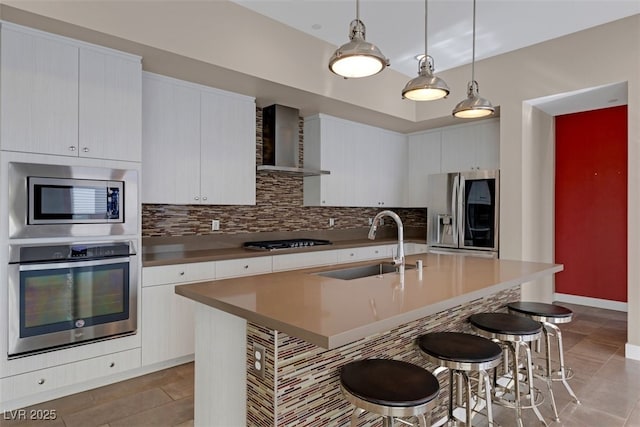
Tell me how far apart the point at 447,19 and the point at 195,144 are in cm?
251

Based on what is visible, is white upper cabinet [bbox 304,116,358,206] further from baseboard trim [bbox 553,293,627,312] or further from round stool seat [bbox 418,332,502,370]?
baseboard trim [bbox 553,293,627,312]

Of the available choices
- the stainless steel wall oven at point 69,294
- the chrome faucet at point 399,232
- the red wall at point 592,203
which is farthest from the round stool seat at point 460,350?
the red wall at point 592,203

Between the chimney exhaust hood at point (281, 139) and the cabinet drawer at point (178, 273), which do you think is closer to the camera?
the cabinet drawer at point (178, 273)

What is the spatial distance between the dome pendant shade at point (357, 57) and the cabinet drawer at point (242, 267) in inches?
80.0

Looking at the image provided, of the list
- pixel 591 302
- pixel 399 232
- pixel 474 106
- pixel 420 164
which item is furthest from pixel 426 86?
pixel 591 302

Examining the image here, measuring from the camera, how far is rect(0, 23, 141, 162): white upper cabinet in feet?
7.85

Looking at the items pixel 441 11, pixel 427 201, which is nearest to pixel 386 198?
pixel 427 201

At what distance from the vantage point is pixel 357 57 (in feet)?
6.20

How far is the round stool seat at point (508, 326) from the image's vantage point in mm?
2203

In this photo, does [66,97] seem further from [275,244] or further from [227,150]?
[275,244]

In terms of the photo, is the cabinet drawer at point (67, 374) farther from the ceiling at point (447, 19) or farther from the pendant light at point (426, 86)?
the ceiling at point (447, 19)

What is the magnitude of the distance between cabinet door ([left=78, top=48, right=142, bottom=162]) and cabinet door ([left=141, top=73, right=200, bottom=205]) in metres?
0.34

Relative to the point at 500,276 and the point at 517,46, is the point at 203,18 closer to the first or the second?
the point at 500,276

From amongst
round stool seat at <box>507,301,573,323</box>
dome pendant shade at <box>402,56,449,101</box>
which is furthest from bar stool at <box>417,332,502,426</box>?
dome pendant shade at <box>402,56,449,101</box>
